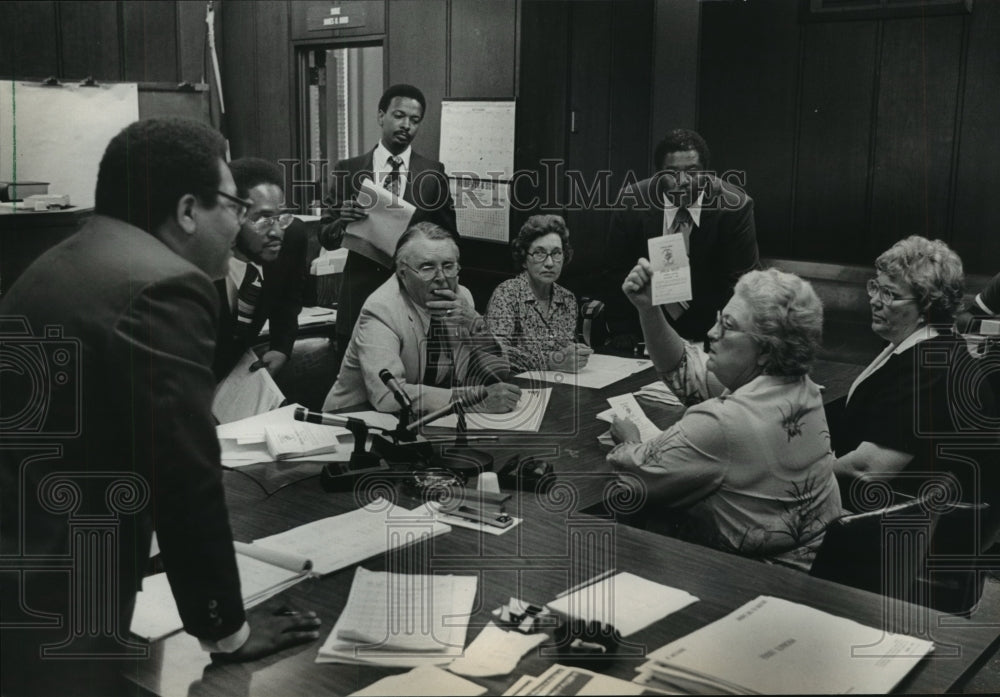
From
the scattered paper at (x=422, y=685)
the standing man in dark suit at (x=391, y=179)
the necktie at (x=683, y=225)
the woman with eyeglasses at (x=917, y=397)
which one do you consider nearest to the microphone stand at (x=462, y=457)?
the standing man in dark suit at (x=391, y=179)

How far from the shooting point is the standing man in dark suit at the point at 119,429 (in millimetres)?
1327

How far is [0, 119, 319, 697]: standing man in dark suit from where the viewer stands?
1327 mm

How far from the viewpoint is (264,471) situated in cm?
229

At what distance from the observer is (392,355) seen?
267cm

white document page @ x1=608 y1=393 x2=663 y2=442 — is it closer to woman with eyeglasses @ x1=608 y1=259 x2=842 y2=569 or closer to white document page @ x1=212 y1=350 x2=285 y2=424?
woman with eyeglasses @ x1=608 y1=259 x2=842 y2=569

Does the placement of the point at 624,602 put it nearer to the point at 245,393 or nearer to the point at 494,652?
the point at 494,652

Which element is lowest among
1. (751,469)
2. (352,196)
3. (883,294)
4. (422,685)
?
(422,685)

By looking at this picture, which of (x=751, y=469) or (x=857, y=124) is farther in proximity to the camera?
(x=751, y=469)

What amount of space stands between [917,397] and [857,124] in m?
1.01

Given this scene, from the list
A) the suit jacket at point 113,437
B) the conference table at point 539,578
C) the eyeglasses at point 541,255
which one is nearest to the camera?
the suit jacket at point 113,437

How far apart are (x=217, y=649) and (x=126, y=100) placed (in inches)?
35.9

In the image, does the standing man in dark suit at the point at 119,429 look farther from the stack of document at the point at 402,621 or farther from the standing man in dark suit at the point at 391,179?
the standing man in dark suit at the point at 391,179

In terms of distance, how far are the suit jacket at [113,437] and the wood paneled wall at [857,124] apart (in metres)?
1.30

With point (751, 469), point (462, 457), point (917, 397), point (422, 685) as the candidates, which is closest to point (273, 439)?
point (462, 457)
